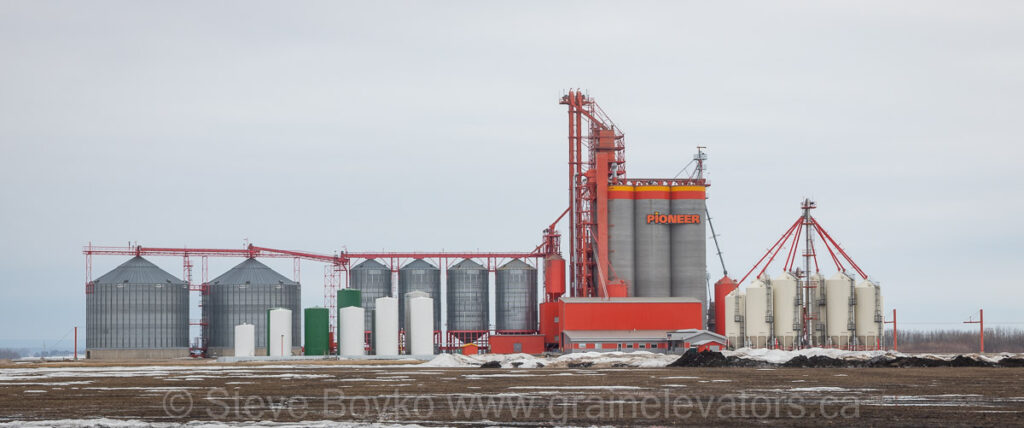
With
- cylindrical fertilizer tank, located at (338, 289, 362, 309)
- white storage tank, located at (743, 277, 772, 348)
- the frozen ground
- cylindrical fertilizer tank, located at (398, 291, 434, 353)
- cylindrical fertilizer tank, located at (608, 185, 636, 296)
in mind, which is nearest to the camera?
the frozen ground

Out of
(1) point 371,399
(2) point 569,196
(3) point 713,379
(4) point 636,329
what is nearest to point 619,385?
(3) point 713,379

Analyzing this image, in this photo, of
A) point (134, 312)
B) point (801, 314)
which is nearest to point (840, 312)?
point (801, 314)

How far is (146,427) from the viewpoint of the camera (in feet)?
82.3

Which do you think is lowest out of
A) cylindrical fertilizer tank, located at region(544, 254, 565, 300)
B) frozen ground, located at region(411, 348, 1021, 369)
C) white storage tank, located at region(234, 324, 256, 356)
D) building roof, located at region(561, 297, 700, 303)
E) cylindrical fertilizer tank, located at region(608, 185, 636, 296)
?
white storage tank, located at region(234, 324, 256, 356)

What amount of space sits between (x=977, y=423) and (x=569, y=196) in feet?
275

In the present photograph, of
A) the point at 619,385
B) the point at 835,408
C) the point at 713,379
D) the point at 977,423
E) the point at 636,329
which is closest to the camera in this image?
the point at 977,423

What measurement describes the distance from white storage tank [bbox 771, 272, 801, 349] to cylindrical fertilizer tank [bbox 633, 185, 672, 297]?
46.9 ft

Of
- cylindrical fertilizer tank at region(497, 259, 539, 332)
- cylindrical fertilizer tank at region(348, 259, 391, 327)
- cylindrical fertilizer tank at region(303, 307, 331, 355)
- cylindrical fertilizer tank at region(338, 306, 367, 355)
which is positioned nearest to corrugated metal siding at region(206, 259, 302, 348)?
cylindrical fertilizer tank at region(348, 259, 391, 327)

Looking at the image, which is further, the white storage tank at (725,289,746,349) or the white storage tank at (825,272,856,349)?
the white storage tank at (725,289,746,349)

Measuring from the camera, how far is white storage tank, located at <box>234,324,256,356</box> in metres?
97.7

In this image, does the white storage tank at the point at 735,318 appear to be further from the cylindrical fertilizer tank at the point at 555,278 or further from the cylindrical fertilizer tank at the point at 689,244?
the cylindrical fertilizer tank at the point at 555,278

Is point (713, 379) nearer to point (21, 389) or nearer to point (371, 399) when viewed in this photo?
point (371, 399)

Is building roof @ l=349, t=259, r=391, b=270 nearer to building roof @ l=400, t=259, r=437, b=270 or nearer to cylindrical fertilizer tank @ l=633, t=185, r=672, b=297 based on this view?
building roof @ l=400, t=259, r=437, b=270

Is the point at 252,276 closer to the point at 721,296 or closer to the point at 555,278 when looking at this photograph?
the point at 555,278
